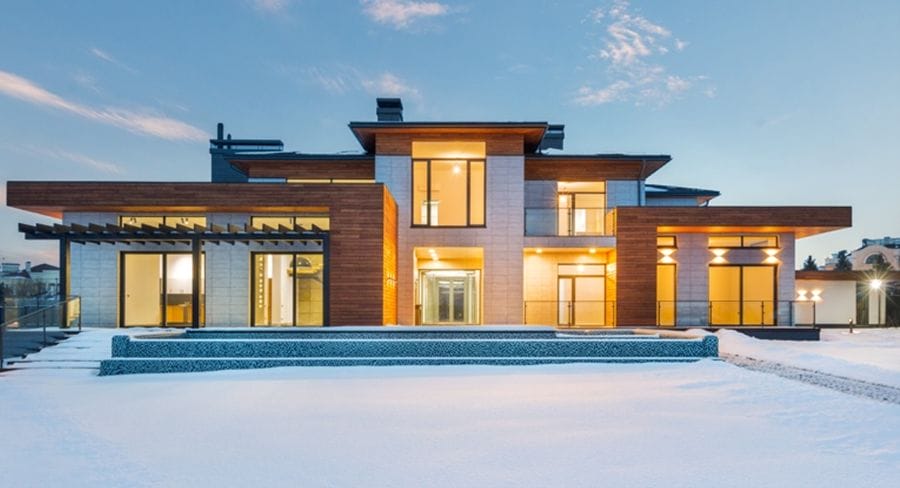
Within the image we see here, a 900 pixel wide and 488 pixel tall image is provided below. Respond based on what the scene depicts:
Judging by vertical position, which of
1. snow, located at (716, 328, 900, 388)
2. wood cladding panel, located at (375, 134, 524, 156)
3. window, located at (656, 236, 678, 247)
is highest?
wood cladding panel, located at (375, 134, 524, 156)

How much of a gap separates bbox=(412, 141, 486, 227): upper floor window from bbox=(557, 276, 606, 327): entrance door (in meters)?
4.23

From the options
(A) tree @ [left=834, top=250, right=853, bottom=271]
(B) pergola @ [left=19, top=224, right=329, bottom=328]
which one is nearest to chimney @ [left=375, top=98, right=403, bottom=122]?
(B) pergola @ [left=19, top=224, right=329, bottom=328]

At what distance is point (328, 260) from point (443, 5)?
1252cm

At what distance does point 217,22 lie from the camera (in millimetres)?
19531

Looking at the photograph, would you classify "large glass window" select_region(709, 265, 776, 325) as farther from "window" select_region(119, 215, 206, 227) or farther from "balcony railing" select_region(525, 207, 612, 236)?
"window" select_region(119, 215, 206, 227)

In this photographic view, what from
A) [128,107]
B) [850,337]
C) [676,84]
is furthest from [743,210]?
[128,107]

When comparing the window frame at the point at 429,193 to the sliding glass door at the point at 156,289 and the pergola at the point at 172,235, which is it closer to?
the pergola at the point at 172,235

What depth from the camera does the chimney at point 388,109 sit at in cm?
1880

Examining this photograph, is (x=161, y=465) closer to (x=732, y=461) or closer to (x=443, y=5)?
(x=732, y=461)

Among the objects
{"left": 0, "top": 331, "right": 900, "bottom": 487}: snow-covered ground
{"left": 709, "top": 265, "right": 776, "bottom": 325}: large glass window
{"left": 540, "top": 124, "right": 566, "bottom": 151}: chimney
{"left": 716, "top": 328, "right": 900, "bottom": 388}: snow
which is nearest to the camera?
{"left": 0, "top": 331, "right": 900, "bottom": 487}: snow-covered ground

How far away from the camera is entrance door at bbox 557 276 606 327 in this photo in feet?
58.9

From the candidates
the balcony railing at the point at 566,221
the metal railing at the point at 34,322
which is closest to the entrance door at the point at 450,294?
the balcony railing at the point at 566,221

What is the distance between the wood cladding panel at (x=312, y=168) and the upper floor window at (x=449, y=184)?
7.12 ft

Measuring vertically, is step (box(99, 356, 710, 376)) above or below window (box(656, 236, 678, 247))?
below
